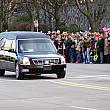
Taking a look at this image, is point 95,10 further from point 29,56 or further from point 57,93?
point 57,93

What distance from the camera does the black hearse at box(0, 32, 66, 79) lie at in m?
21.6

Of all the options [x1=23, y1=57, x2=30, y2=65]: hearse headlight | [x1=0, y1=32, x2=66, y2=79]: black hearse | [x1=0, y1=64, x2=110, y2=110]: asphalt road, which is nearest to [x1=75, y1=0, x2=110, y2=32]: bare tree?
[x1=0, y1=32, x2=66, y2=79]: black hearse

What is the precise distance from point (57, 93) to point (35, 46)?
20.0ft

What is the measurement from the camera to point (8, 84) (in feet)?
65.1

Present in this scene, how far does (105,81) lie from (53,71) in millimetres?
2280

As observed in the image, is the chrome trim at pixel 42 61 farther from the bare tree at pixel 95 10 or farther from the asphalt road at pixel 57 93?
the bare tree at pixel 95 10

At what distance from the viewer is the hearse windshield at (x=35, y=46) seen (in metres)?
22.3

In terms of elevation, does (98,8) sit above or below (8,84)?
above

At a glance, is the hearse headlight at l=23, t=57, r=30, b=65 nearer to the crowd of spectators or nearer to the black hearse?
the black hearse

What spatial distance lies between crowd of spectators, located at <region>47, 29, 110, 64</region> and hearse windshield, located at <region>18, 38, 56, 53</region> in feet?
31.9

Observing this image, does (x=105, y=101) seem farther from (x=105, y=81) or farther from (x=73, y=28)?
Answer: (x=73, y=28)

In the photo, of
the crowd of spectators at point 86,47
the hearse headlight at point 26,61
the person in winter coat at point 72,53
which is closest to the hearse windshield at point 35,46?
the hearse headlight at point 26,61

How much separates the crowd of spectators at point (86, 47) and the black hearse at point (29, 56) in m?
9.60

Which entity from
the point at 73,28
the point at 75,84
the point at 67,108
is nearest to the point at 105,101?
the point at 67,108
